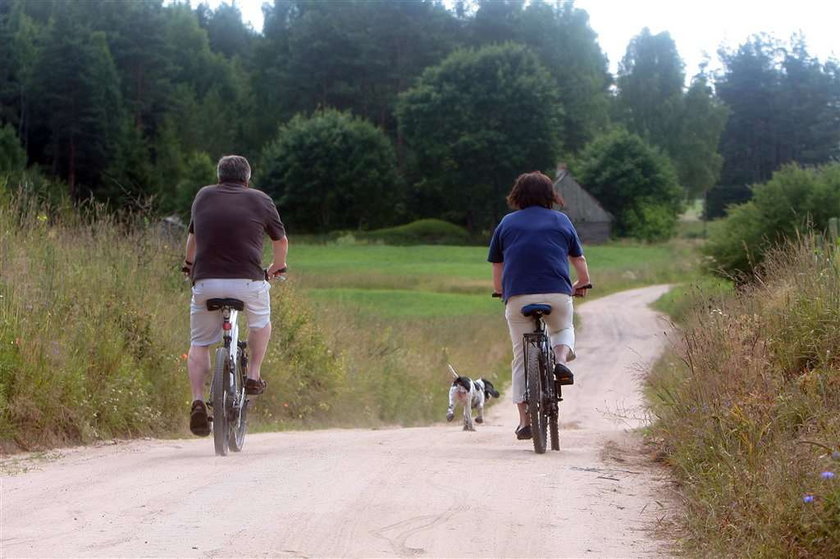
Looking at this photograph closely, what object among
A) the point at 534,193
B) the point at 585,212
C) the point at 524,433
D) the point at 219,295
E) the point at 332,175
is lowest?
the point at 524,433

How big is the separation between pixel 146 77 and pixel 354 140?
18.2 m

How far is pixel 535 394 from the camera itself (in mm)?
9469

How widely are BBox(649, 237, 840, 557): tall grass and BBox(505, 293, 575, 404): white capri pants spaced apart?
3.13 feet

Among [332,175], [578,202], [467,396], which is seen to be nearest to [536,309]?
[467,396]

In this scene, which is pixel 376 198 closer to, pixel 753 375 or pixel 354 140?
pixel 354 140

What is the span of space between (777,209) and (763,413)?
30160 millimetres

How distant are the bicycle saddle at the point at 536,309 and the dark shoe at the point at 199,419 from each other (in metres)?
2.65

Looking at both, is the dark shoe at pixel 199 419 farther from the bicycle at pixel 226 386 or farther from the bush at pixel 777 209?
the bush at pixel 777 209

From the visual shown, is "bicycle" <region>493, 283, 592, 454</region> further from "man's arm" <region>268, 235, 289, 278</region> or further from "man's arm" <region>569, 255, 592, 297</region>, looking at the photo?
"man's arm" <region>268, 235, 289, 278</region>

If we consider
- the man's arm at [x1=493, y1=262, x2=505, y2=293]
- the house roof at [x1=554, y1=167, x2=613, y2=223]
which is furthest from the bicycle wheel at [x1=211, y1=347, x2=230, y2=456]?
the house roof at [x1=554, y1=167, x2=613, y2=223]

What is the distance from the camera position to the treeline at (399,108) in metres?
76.4

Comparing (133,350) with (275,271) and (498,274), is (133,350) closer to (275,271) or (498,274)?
(275,271)

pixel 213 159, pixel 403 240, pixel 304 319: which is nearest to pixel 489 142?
pixel 403 240

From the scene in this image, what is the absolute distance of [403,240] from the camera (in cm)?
8538
